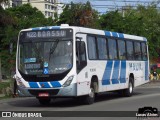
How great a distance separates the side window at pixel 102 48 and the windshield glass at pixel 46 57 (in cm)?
277

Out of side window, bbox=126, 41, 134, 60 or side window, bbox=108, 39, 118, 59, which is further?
side window, bbox=126, 41, 134, 60

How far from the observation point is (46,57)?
18.9m

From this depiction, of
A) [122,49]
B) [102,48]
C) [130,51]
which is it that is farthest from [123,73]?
[102,48]

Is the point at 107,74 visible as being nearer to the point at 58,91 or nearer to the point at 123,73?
the point at 123,73

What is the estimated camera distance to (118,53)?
2373 cm

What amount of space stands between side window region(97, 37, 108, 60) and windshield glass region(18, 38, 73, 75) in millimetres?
2768

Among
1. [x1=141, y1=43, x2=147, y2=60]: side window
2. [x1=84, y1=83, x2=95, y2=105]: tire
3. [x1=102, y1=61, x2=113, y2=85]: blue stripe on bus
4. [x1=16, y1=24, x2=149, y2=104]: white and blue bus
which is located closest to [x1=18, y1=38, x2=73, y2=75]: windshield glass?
[x1=16, y1=24, x2=149, y2=104]: white and blue bus

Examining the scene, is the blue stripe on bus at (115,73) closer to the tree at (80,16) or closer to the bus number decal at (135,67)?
the bus number decal at (135,67)

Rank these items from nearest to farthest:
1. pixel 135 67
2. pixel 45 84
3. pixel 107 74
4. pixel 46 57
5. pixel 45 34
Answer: pixel 45 84 → pixel 46 57 → pixel 45 34 → pixel 107 74 → pixel 135 67

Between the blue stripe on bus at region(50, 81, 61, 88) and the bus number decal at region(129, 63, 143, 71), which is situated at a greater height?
the bus number decal at region(129, 63, 143, 71)

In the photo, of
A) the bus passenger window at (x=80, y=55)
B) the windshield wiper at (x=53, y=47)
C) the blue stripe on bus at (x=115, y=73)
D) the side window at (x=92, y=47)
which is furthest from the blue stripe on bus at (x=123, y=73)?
the windshield wiper at (x=53, y=47)

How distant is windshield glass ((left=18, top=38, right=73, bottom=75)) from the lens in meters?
18.7

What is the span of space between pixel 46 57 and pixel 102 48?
376 cm

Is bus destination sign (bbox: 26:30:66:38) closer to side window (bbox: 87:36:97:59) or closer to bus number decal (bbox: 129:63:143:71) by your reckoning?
side window (bbox: 87:36:97:59)
